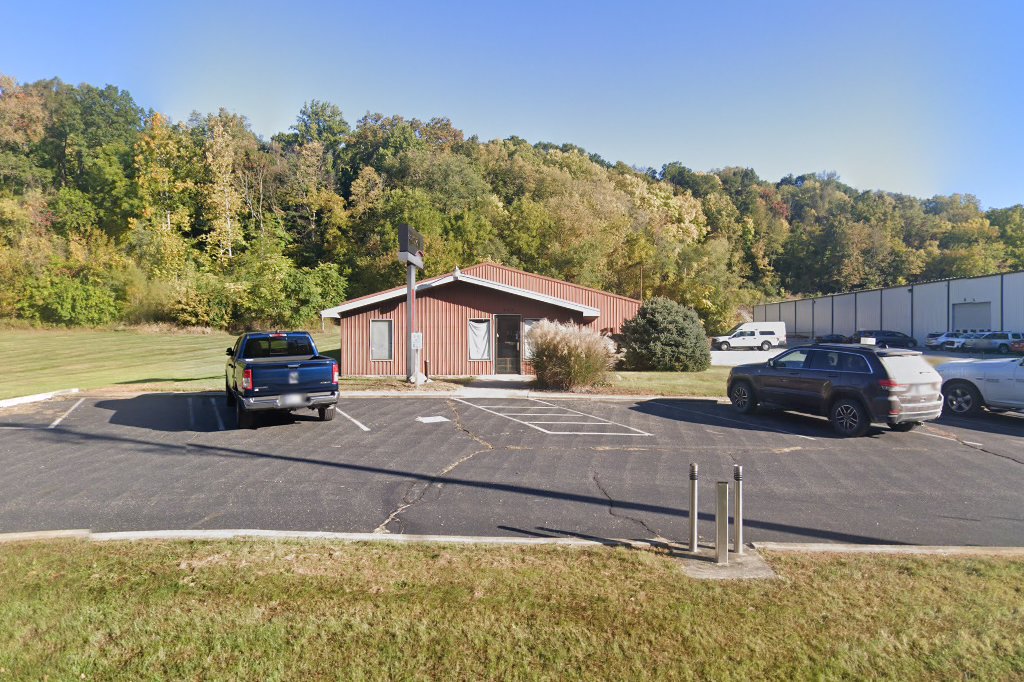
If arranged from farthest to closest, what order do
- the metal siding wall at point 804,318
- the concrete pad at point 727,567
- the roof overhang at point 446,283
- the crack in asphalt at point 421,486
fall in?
the metal siding wall at point 804,318
the roof overhang at point 446,283
the crack in asphalt at point 421,486
the concrete pad at point 727,567

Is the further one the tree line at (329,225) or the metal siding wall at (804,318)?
the metal siding wall at (804,318)

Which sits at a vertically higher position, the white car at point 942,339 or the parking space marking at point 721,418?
the white car at point 942,339

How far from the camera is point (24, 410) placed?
1489 centimetres

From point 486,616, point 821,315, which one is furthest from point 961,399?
point 821,315

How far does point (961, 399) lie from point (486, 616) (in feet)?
45.8

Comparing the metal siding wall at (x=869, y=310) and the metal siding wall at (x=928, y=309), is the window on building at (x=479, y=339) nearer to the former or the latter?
the metal siding wall at (x=928, y=309)

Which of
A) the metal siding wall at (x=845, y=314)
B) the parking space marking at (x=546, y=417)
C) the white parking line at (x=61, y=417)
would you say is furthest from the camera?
the metal siding wall at (x=845, y=314)

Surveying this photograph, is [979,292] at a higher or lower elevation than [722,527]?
higher

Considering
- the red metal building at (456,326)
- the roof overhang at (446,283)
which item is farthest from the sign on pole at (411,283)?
the red metal building at (456,326)

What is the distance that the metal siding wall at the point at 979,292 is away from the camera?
1553 inches

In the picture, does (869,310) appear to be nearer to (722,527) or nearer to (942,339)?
(942,339)

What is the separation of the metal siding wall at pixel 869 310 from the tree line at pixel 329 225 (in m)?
9.58

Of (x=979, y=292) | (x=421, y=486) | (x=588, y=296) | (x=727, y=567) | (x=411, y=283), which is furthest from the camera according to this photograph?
(x=979, y=292)

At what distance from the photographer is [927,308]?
44812mm
